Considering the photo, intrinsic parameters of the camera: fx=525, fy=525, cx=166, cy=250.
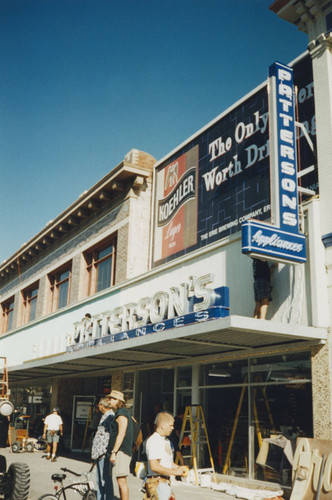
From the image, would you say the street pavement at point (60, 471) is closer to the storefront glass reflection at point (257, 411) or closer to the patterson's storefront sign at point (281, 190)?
the storefront glass reflection at point (257, 411)

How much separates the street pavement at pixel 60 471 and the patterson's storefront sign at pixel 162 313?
325 cm

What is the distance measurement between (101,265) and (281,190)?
1104 centimetres

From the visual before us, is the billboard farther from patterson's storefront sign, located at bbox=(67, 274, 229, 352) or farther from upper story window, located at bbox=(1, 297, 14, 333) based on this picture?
upper story window, located at bbox=(1, 297, 14, 333)

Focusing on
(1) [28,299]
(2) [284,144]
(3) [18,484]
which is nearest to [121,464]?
(3) [18,484]

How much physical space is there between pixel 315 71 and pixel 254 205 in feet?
11.0

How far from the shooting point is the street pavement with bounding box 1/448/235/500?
10211mm

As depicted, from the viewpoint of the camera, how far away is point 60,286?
23625 mm

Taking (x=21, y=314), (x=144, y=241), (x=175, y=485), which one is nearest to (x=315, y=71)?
(x=144, y=241)

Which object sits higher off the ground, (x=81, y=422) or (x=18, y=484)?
(x=81, y=422)

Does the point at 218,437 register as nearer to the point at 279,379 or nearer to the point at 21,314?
the point at 279,379

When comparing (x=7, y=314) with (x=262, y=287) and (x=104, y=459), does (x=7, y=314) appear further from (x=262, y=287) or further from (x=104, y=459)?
(x=104, y=459)

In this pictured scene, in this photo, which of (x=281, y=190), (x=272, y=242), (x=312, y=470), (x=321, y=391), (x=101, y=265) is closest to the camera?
(x=312, y=470)

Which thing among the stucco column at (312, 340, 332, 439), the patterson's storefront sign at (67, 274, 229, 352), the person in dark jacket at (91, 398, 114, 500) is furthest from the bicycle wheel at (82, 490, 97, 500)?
the stucco column at (312, 340, 332, 439)

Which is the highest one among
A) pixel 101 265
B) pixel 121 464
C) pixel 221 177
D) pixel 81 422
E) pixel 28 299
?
pixel 221 177
